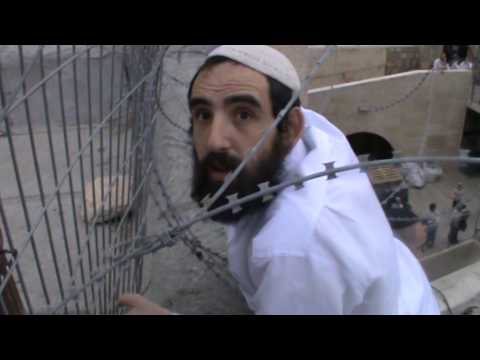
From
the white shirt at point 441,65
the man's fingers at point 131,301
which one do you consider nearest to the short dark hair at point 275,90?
the man's fingers at point 131,301

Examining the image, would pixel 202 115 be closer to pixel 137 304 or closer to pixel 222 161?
pixel 222 161

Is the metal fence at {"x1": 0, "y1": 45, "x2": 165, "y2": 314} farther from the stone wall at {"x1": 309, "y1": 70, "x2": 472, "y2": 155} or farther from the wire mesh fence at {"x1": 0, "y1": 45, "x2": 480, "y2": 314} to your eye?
the stone wall at {"x1": 309, "y1": 70, "x2": 472, "y2": 155}

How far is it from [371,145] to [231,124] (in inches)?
396

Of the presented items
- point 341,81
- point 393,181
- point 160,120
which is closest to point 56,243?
point 160,120

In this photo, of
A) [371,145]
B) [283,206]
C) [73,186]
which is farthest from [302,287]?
[371,145]

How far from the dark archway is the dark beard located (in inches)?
352

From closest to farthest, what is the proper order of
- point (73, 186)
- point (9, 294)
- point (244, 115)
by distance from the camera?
point (9, 294), point (244, 115), point (73, 186)

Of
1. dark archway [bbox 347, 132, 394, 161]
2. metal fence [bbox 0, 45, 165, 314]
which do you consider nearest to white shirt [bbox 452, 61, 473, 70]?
dark archway [bbox 347, 132, 394, 161]

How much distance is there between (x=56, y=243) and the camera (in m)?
2.10

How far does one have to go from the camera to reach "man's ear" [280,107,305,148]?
1509 mm

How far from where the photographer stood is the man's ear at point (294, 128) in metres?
1.51

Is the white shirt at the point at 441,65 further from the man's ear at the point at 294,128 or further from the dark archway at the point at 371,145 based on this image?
the man's ear at the point at 294,128

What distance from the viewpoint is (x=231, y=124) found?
1335mm

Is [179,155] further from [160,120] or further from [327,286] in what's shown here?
[327,286]
